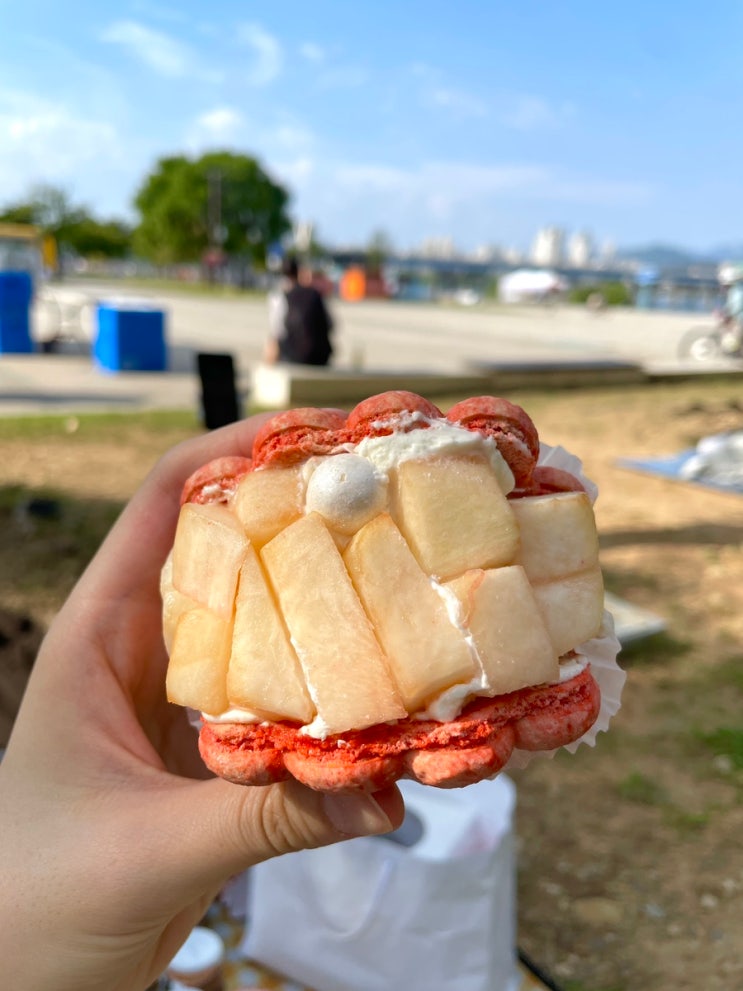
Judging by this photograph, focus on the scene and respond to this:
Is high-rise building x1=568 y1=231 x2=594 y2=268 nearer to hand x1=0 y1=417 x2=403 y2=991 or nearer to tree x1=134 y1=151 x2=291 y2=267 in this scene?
tree x1=134 y1=151 x2=291 y2=267

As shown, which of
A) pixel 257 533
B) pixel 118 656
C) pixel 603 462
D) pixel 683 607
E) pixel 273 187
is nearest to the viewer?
pixel 257 533

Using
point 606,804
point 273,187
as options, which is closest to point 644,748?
point 606,804

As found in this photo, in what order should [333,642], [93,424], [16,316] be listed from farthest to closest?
[16,316], [93,424], [333,642]

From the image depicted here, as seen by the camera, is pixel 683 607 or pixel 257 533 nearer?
pixel 257 533

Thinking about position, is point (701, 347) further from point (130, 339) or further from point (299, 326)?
point (130, 339)

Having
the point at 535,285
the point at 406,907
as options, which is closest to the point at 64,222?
the point at 535,285

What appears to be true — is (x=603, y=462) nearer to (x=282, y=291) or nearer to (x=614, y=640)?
(x=282, y=291)

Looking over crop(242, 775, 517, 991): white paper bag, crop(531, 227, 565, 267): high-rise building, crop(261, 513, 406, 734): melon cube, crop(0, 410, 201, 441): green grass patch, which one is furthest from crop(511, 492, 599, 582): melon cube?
crop(531, 227, 565, 267): high-rise building

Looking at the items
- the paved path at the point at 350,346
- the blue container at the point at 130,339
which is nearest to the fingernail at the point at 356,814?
the paved path at the point at 350,346
